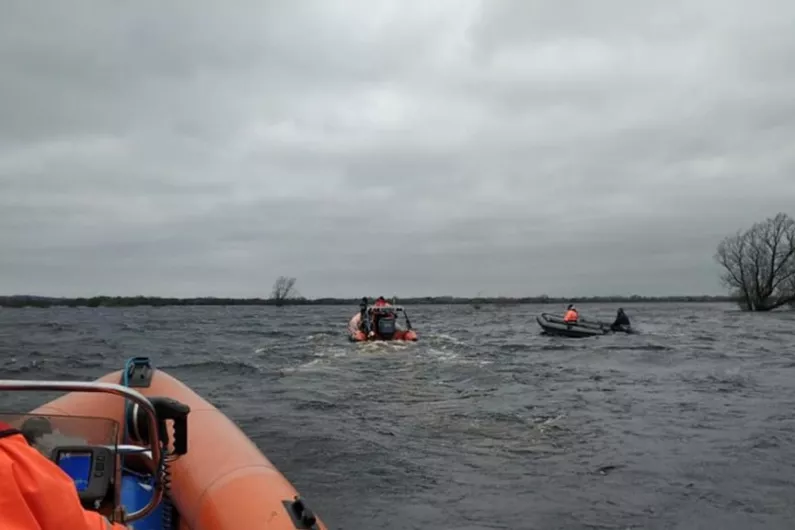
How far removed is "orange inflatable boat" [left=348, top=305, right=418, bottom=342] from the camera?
23.0 m

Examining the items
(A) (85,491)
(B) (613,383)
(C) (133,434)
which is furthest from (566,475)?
(B) (613,383)

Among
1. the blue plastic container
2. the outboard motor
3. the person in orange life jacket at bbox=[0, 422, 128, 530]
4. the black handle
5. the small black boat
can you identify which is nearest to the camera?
the person in orange life jacket at bbox=[0, 422, 128, 530]

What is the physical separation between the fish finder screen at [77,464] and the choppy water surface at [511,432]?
3.42m

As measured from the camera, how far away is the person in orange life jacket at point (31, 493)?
1.50 metres

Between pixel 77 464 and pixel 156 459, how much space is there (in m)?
0.30

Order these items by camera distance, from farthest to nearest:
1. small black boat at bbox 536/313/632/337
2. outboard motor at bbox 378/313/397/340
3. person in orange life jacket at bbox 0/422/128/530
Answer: small black boat at bbox 536/313/632/337 → outboard motor at bbox 378/313/397/340 → person in orange life jacket at bbox 0/422/128/530

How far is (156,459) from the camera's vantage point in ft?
8.60

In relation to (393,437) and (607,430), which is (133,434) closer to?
(393,437)

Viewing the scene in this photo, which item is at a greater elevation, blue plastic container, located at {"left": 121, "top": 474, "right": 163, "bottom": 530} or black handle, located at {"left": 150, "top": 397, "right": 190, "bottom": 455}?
black handle, located at {"left": 150, "top": 397, "right": 190, "bottom": 455}

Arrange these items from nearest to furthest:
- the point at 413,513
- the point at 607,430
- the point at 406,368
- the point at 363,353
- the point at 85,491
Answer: the point at 85,491 < the point at 413,513 < the point at 607,430 < the point at 406,368 < the point at 363,353

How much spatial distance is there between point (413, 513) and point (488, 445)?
2526mm

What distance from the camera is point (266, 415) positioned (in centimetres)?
989

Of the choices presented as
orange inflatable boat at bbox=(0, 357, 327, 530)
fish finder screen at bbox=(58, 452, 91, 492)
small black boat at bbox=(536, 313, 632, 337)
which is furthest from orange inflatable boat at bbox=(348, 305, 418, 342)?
fish finder screen at bbox=(58, 452, 91, 492)

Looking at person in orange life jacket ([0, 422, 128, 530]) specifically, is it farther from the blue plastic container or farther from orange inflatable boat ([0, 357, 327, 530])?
the blue plastic container
